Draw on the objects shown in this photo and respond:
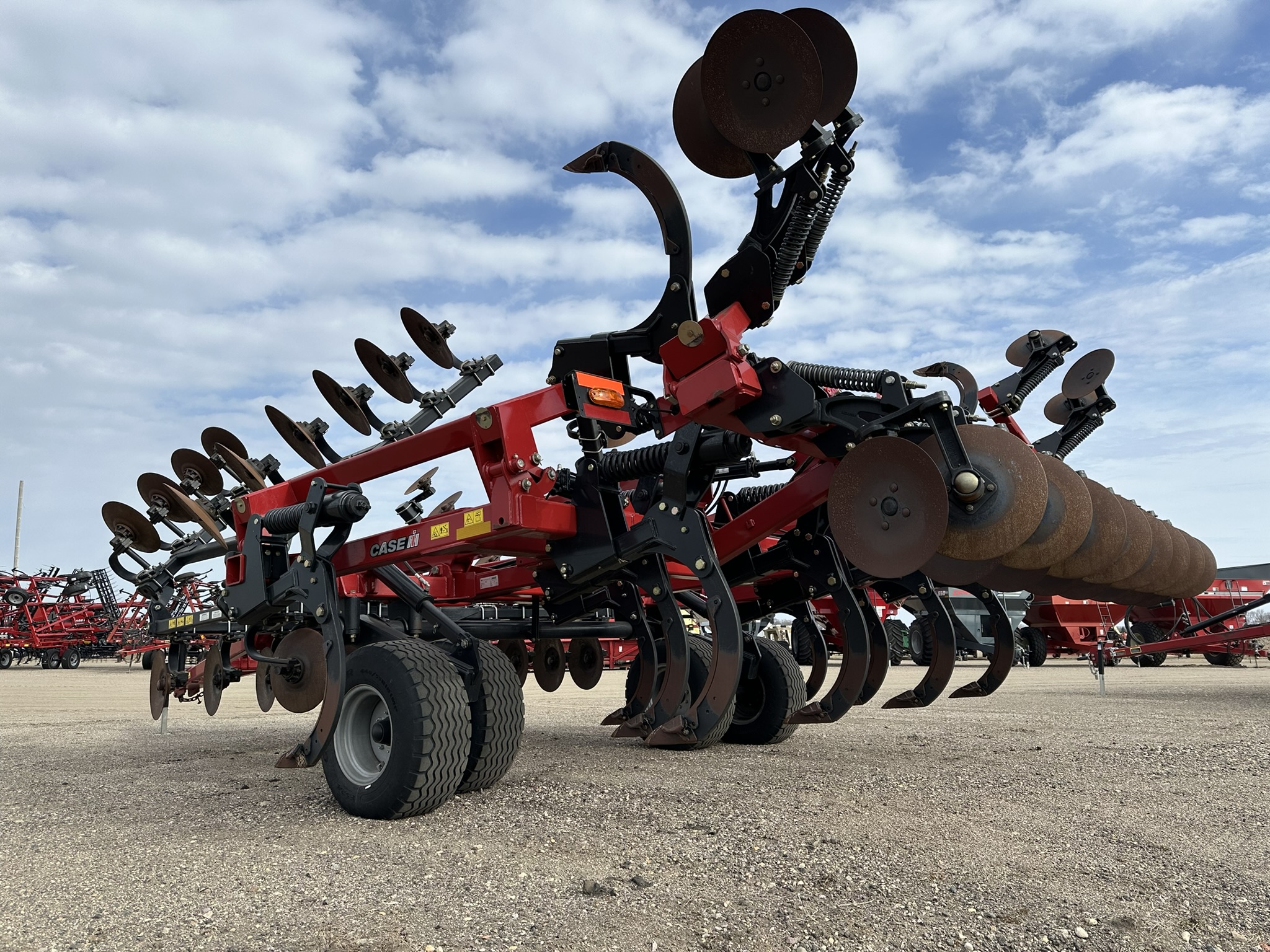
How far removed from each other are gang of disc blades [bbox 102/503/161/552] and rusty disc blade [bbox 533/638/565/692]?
10.5 feet

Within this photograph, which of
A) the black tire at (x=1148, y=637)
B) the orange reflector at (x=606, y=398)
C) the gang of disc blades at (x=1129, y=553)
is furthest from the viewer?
the black tire at (x=1148, y=637)

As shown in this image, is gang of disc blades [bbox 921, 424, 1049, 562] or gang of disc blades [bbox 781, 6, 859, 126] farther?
Answer: gang of disc blades [bbox 781, 6, 859, 126]

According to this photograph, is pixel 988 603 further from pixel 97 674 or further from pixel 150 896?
pixel 97 674

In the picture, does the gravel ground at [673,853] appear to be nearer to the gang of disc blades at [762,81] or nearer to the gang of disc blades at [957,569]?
the gang of disc blades at [957,569]

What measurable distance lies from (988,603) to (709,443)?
2.74 m

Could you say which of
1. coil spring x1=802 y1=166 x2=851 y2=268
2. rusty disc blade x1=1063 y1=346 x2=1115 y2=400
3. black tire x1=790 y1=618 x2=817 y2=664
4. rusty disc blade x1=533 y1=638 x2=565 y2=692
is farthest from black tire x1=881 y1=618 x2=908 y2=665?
coil spring x1=802 y1=166 x2=851 y2=268

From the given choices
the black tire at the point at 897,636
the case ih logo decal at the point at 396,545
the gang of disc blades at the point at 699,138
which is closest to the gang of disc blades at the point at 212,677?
the case ih logo decal at the point at 396,545

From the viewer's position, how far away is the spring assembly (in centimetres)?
414

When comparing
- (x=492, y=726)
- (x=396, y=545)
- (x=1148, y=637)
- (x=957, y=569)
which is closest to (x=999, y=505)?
(x=957, y=569)

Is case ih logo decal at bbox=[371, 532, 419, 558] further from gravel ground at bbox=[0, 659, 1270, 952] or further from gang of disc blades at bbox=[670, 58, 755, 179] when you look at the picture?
gang of disc blades at bbox=[670, 58, 755, 179]

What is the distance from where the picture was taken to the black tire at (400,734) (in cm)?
402

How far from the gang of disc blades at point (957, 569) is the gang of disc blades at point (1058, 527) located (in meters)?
0.14

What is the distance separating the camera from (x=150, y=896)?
2965 millimetres

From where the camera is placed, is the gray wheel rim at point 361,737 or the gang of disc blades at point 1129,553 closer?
the gray wheel rim at point 361,737
